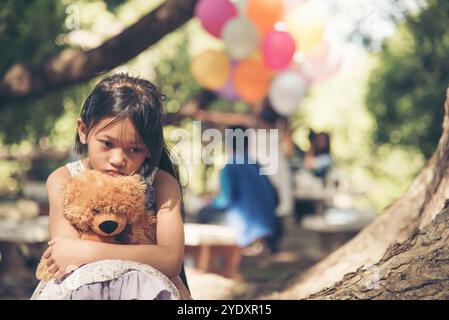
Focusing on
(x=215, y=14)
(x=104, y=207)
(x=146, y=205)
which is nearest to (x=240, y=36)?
(x=215, y=14)

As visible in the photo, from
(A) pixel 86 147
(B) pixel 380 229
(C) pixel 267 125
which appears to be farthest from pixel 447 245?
(C) pixel 267 125

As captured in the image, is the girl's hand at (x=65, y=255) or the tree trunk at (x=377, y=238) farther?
the tree trunk at (x=377, y=238)

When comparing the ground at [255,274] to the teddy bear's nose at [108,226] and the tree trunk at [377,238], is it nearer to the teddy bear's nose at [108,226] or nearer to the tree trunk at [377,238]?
the tree trunk at [377,238]

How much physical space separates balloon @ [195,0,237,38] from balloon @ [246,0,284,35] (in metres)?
0.17

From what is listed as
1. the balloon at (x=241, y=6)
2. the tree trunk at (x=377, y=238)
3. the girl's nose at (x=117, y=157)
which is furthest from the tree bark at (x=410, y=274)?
the balloon at (x=241, y=6)

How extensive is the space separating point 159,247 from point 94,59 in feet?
10.9

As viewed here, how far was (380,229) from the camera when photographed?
384 cm

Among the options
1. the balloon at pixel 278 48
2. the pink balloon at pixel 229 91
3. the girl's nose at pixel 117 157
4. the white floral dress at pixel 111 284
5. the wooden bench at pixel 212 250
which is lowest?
the white floral dress at pixel 111 284

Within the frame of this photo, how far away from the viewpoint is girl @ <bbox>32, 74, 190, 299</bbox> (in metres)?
2.07

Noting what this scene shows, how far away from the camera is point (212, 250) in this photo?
666 centimetres

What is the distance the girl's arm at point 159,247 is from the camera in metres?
2.14

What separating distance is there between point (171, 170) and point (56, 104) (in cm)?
543

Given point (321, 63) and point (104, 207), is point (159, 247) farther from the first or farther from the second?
point (321, 63)

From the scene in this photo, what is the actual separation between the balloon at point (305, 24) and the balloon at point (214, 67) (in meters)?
0.75
